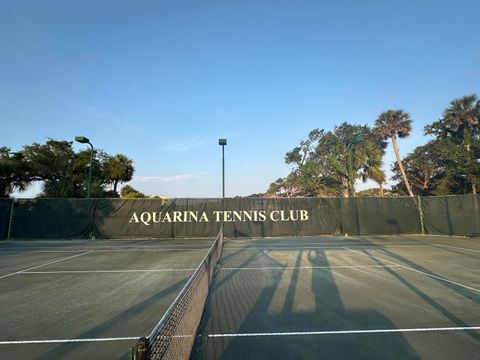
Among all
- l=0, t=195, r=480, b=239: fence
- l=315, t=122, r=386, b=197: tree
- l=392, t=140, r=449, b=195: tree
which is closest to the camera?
l=0, t=195, r=480, b=239: fence

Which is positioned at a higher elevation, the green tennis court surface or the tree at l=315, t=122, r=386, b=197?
the tree at l=315, t=122, r=386, b=197

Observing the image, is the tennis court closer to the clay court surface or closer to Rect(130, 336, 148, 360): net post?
the clay court surface

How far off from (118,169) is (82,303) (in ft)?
96.9

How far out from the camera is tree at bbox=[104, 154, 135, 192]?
32.1 meters

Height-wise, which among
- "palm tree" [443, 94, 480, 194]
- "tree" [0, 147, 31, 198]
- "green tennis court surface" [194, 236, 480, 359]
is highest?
"palm tree" [443, 94, 480, 194]

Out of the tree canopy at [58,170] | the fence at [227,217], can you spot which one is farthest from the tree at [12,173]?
the fence at [227,217]

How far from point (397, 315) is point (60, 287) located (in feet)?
22.2

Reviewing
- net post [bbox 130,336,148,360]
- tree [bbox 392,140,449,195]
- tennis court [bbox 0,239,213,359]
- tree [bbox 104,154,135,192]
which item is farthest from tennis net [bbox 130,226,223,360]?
tree [bbox 392,140,449,195]

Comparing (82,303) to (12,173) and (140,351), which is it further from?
(12,173)

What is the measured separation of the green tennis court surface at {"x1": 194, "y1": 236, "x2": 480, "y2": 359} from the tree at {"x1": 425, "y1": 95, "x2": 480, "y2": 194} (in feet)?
72.6

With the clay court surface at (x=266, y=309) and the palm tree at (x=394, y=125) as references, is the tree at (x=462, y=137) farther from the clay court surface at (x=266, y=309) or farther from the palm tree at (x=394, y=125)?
the clay court surface at (x=266, y=309)

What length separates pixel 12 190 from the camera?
2686 cm

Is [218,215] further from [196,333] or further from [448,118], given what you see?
[448,118]

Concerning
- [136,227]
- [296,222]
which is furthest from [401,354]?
[136,227]
